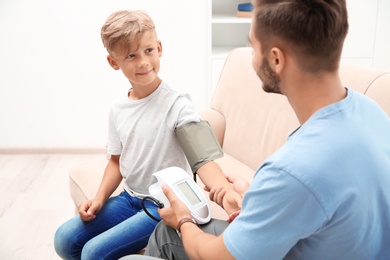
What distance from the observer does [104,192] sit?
1.53 meters

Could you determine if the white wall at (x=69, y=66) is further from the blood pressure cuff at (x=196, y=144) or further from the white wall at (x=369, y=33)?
the blood pressure cuff at (x=196, y=144)

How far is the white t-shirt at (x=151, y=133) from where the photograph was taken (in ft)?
4.69

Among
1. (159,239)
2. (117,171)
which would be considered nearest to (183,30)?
(117,171)

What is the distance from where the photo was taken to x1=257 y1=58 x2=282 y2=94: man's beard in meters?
0.94

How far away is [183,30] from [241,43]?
52 cm

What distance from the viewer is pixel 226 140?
2.07 meters

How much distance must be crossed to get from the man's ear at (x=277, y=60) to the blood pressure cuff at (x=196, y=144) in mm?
501

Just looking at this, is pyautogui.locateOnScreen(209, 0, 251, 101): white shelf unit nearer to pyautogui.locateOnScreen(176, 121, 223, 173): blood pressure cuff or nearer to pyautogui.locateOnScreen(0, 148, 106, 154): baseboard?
pyautogui.locateOnScreen(0, 148, 106, 154): baseboard

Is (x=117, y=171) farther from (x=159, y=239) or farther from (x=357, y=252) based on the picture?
(x=357, y=252)

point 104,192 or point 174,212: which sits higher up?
point 174,212

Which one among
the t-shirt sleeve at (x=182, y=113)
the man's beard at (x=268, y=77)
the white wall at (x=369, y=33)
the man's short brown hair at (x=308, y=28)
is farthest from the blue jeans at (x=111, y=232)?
the white wall at (x=369, y=33)

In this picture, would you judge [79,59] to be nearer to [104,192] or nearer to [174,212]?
[104,192]

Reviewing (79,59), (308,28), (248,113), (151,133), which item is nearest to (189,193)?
(151,133)

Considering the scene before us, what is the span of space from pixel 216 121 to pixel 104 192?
0.70m
